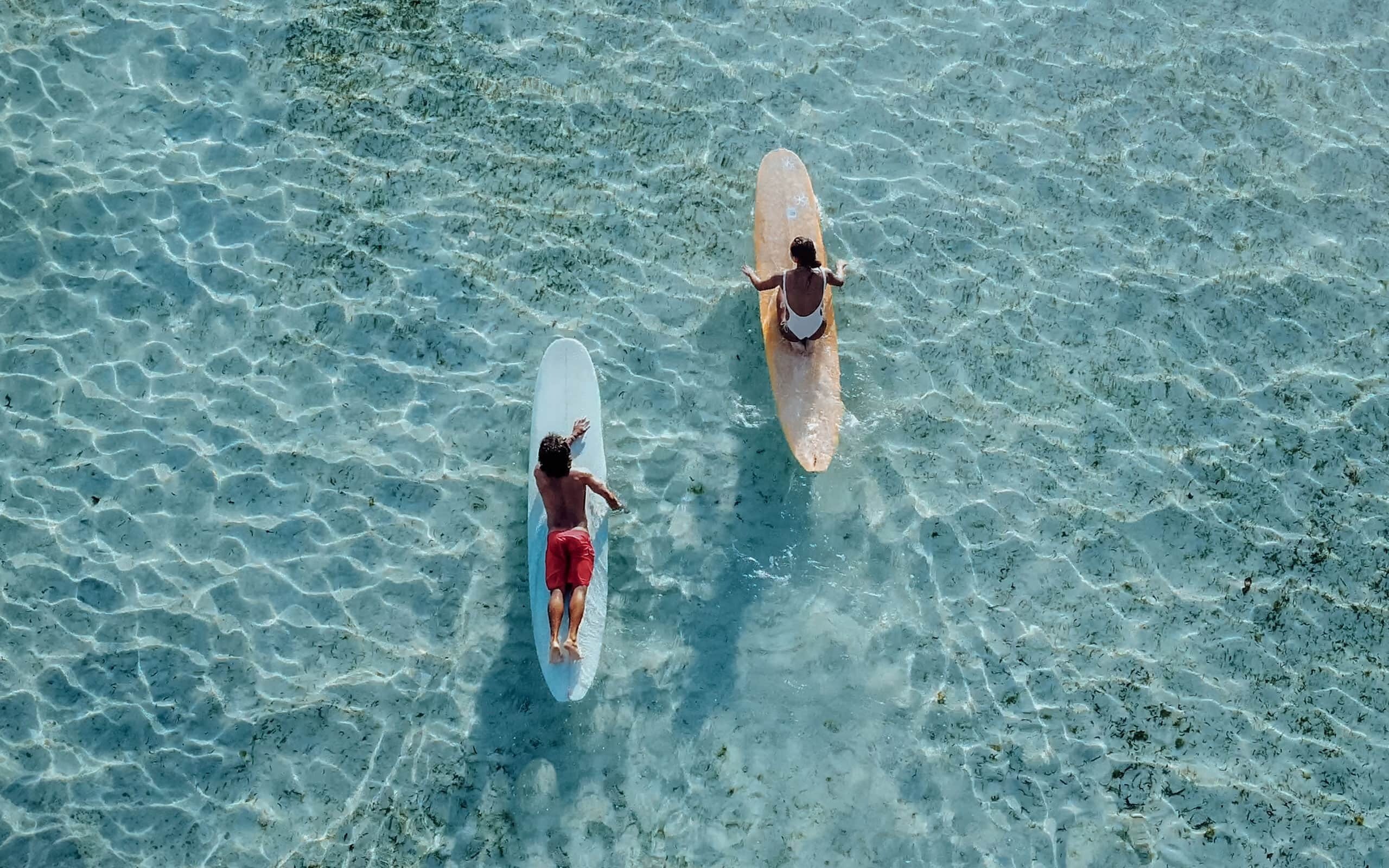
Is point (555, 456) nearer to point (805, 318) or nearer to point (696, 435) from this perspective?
point (696, 435)

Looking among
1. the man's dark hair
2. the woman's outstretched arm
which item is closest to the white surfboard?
the man's dark hair

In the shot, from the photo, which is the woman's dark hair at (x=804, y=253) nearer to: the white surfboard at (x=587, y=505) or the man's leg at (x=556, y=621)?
the white surfboard at (x=587, y=505)

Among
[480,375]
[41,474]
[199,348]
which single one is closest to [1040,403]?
[480,375]

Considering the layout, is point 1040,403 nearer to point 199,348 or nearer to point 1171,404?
point 1171,404

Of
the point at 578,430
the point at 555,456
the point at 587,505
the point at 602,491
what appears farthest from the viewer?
the point at 578,430

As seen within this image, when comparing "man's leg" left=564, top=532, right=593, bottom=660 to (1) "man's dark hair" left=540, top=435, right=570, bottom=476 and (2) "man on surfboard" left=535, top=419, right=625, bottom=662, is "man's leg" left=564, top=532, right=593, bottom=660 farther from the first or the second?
(1) "man's dark hair" left=540, top=435, right=570, bottom=476

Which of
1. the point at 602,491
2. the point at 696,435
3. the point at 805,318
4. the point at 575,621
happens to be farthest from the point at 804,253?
the point at 575,621

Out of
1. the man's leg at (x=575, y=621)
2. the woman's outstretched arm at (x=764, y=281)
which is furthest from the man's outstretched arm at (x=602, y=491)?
the woman's outstretched arm at (x=764, y=281)
